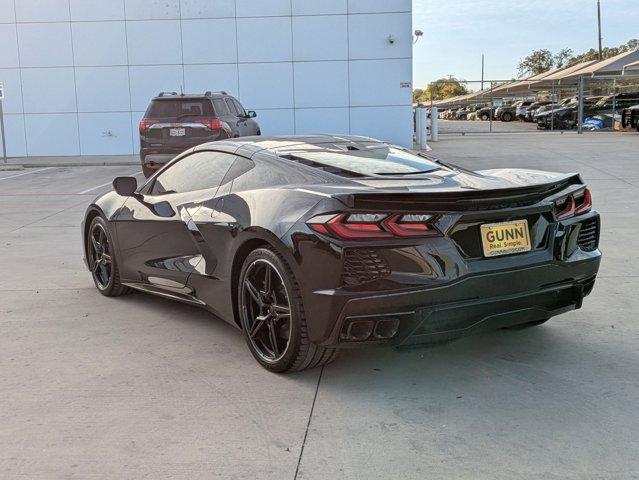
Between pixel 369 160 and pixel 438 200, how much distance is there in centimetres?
109

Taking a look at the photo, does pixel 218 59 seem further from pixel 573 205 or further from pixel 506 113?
pixel 506 113

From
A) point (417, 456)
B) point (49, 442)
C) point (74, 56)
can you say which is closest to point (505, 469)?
point (417, 456)

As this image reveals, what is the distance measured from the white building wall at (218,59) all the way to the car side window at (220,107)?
8487mm

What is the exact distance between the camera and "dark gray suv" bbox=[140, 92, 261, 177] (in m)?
13.3

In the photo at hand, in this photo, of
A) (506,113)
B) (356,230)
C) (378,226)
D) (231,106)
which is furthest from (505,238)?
(506,113)

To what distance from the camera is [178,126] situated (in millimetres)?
13328

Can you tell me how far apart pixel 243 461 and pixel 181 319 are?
7.61ft

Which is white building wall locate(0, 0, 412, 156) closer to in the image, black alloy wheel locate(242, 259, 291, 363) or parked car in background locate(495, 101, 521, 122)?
black alloy wheel locate(242, 259, 291, 363)

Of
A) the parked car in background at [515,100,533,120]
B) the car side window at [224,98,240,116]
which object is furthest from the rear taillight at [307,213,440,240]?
the parked car in background at [515,100,533,120]

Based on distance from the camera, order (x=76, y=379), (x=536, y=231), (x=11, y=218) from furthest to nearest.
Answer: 1. (x=11, y=218)
2. (x=76, y=379)
3. (x=536, y=231)

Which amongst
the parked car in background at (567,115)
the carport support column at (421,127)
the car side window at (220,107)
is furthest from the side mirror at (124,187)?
the parked car in background at (567,115)

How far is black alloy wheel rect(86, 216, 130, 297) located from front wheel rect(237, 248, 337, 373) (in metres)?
1.93

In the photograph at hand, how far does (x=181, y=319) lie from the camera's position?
207 inches

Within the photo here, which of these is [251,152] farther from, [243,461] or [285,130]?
[285,130]
